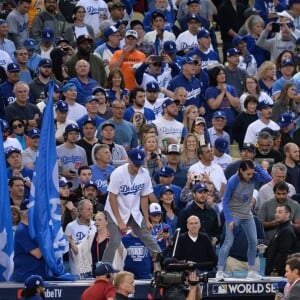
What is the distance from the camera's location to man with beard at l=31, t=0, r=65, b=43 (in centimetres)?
2416

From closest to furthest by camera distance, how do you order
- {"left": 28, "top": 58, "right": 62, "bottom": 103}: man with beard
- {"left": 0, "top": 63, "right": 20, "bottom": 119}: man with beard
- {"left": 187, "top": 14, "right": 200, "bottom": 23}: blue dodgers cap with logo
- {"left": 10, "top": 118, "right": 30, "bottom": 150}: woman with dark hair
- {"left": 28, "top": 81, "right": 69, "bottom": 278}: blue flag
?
{"left": 28, "top": 81, "right": 69, "bottom": 278}: blue flag
{"left": 10, "top": 118, "right": 30, "bottom": 150}: woman with dark hair
{"left": 0, "top": 63, "right": 20, "bottom": 119}: man with beard
{"left": 28, "top": 58, "right": 62, "bottom": 103}: man with beard
{"left": 187, "top": 14, "right": 200, "bottom": 23}: blue dodgers cap with logo

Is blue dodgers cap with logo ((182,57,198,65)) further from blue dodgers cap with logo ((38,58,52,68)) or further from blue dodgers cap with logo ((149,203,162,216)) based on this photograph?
blue dodgers cap with logo ((149,203,162,216))

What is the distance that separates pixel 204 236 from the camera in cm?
1864

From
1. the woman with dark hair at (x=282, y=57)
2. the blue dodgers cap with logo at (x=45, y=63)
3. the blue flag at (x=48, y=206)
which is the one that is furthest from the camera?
the woman with dark hair at (x=282, y=57)

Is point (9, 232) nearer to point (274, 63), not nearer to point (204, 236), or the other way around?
point (204, 236)

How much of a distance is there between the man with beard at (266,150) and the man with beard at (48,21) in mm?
4212

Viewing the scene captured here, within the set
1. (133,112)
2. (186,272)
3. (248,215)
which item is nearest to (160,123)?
(133,112)

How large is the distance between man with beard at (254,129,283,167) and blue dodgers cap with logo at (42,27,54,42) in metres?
3.54

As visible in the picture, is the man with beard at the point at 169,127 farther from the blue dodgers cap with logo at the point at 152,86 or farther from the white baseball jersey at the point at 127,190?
the white baseball jersey at the point at 127,190

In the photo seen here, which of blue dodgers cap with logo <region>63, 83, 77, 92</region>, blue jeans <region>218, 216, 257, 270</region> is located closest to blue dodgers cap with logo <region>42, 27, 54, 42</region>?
blue dodgers cap with logo <region>63, 83, 77, 92</region>

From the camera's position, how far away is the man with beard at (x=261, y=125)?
2192cm

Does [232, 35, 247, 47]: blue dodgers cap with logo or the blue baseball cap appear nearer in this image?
the blue baseball cap

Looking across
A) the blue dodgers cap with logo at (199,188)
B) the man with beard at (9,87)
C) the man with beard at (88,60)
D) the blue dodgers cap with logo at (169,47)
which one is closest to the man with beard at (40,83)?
the man with beard at (9,87)

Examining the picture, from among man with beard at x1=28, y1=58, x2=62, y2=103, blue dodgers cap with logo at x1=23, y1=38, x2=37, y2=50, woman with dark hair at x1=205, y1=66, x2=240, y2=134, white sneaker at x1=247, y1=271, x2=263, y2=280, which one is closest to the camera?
white sneaker at x1=247, y1=271, x2=263, y2=280
